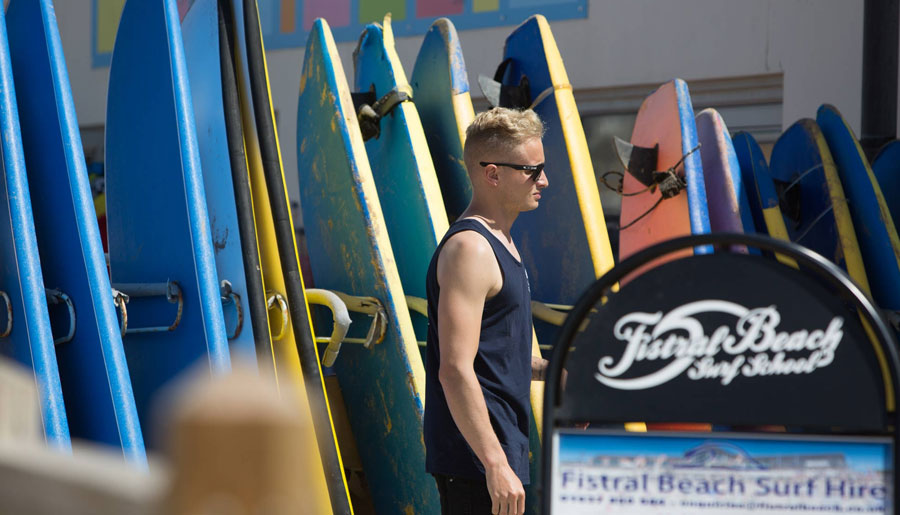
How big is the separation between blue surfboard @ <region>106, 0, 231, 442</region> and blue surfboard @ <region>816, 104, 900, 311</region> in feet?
6.44

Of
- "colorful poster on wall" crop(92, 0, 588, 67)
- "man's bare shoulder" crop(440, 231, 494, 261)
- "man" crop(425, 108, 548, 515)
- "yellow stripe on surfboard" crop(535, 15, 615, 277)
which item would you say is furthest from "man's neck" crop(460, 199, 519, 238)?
"colorful poster on wall" crop(92, 0, 588, 67)

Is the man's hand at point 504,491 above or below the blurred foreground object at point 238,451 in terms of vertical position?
below

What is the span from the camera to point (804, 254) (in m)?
0.83

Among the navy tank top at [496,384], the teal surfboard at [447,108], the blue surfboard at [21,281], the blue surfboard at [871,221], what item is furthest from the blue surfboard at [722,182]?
the blue surfboard at [21,281]

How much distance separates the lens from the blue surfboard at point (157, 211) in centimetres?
Result: 212

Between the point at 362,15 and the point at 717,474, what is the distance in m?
5.19

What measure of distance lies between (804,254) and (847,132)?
2.59m

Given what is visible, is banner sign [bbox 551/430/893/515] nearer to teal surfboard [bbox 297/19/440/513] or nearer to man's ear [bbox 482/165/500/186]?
man's ear [bbox 482/165/500/186]

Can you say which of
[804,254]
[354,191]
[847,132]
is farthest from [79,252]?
[847,132]

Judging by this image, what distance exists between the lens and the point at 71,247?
1.96m

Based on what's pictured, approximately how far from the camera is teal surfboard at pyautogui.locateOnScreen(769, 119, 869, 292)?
9.50ft

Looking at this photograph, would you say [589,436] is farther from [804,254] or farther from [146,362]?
[146,362]

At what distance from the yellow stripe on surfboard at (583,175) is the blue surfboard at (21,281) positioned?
54.6 inches

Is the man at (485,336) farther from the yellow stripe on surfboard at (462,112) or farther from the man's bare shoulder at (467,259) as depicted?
the yellow stripe on surfboard at (462,112)
